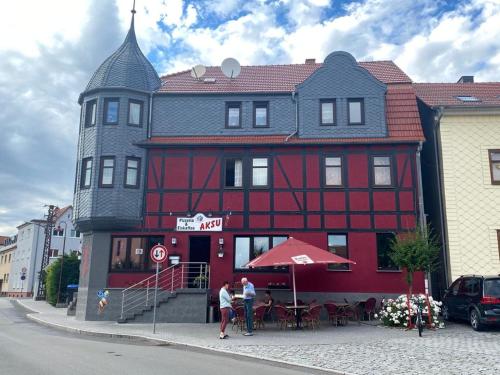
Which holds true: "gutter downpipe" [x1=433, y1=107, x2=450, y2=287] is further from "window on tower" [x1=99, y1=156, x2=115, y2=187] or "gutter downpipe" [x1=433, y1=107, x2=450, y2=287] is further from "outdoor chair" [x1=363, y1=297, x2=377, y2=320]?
"window on tower" [x1=99, y1=156, x2=115, y2=187]

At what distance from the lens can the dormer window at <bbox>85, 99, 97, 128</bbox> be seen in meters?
22.7

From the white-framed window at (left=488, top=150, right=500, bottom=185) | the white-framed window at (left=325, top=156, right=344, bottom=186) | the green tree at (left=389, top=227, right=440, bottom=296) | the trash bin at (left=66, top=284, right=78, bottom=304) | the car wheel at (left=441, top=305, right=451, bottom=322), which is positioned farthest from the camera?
the trash bin at (left=66, top=284, right=78, bottom=304)

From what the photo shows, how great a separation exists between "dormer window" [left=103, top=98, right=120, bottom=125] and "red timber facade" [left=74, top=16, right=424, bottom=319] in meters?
0.05

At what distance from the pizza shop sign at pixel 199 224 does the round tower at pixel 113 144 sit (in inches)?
79.0

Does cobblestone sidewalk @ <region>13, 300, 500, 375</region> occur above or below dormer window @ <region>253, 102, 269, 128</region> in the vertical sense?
below

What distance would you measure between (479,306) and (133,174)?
594 inches

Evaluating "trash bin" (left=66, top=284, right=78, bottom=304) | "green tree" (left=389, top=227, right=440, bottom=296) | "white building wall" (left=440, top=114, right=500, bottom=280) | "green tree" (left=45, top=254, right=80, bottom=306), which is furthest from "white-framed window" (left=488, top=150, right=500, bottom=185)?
"green tree" (left=45, top=254, right=80, bottom=306)

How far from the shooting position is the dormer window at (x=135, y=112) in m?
22.6

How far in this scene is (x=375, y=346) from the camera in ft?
40.4

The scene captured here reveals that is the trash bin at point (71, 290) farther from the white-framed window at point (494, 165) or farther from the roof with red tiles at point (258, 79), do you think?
the white-framed window at point (494, 165)

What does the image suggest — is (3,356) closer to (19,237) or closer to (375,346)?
(375,346)

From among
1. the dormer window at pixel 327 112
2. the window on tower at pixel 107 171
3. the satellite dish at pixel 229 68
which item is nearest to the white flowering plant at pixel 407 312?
the dormer window at pixel 327 112

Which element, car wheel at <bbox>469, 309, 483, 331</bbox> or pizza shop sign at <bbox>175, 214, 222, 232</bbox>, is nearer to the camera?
car wheel at <bbox>469, 309, 483, 331</bbox>

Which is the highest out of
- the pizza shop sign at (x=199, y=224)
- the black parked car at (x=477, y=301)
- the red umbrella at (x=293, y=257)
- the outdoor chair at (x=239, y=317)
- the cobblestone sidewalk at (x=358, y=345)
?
the pizza shop sign at (x=199, y=224)
